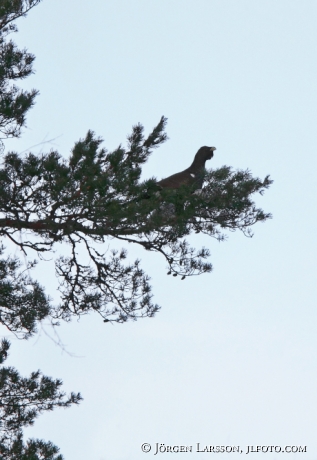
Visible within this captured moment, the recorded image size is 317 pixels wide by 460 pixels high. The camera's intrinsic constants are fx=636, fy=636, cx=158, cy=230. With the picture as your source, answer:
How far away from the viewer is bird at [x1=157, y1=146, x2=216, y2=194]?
5.72 m

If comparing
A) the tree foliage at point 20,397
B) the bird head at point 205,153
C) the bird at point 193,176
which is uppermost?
the bird head at point 205,153

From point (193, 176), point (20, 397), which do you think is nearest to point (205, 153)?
point (193, 176)

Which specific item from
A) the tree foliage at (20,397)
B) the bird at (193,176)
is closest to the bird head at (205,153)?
the bird at (193,176)

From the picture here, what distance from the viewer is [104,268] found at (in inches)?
253

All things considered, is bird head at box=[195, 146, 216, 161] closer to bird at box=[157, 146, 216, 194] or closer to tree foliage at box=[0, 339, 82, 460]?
bird at box=[157, 146, 216, 194]

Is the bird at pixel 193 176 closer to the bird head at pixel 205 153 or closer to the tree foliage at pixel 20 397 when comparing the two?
the bird head at pixel 205 153

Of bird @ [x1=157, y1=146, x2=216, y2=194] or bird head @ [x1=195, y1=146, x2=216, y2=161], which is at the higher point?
bird head @ [x1=195, y1=146, x2=216, y2=161]

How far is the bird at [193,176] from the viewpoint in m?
5.72

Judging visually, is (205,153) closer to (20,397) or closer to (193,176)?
(193,176)

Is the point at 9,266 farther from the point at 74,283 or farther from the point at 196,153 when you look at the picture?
the point at 196,153

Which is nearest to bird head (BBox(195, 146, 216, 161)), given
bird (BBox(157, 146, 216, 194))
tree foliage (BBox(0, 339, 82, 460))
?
bird (BBox(157, 146, 216, 194))

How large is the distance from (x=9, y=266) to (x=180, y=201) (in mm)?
2017

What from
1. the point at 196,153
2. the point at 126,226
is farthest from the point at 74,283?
the point at 196,153

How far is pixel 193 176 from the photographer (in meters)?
6.66
